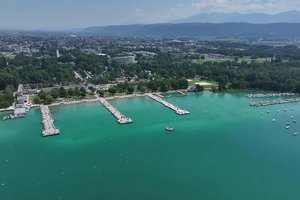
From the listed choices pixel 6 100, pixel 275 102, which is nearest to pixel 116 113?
pixel 6 100

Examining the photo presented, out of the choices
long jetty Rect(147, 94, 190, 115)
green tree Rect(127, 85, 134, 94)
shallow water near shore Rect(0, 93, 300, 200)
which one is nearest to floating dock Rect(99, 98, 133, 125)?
shallow water near shore Rect(0, 93, 300, 200)

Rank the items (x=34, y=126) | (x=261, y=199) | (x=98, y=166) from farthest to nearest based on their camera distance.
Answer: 1. (x=34, y=126)
2. (x=98, y=166)
3. (x=261, y=199)

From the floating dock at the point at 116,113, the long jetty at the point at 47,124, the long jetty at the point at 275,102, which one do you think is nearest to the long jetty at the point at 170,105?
the floating dock at the point at 116,113

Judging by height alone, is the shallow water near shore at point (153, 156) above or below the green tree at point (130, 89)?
below

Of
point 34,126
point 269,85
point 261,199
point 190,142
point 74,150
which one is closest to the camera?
point 261,199

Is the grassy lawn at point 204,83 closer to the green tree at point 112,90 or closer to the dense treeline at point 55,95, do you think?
the green tree at point 112,90

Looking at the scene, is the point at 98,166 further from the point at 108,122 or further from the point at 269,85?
the point at 269,85

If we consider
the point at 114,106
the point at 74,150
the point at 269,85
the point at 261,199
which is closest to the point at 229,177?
the point at 261,199
